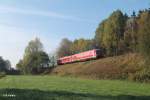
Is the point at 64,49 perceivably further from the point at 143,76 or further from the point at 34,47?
the point at 143,76

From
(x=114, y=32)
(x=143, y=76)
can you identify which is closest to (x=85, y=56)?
(x=114, y=32)

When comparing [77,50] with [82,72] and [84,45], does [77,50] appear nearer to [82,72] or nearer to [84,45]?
[84,45]

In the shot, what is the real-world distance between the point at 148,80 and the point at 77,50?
95951 mm

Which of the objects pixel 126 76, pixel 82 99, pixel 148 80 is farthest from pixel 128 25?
pixel 82 99

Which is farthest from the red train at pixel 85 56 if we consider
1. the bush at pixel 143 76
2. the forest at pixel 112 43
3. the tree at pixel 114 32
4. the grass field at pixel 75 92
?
the grass field at pixel 75 92

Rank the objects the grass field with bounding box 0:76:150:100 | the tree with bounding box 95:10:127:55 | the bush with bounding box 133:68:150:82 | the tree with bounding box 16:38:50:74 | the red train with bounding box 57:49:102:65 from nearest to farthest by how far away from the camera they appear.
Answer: the grass field with bounding box 0:76:150:100 → the bush with bounding box 133:68:150:82 → the red train with bounding box 57:49:102:65 → the tree with bounding box 95:10:127:55 → the tree with bounding box 16:38:50:74

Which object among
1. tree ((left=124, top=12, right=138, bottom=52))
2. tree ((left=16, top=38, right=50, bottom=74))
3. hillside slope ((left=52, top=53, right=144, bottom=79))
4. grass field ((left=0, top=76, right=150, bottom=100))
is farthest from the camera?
tree ((left=16, top=38, right=50, bottom=74))

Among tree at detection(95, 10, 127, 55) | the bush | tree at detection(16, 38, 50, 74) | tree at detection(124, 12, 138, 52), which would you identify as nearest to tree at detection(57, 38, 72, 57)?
tree at detection(16, 38, 50, 74)

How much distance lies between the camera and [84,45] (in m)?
145

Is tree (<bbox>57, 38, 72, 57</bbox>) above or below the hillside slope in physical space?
above

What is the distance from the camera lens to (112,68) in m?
77.9

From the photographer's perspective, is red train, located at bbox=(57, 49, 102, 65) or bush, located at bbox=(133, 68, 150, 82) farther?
red train, located at bbox=(57, 49, 102, 65)

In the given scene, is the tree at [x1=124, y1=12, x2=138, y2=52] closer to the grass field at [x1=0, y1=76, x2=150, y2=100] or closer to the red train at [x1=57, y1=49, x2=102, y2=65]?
the red train at [x1=57, y1=49, x2=102, y2=65]

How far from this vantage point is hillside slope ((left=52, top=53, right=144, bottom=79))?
66.6m
